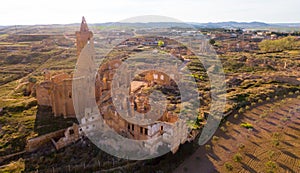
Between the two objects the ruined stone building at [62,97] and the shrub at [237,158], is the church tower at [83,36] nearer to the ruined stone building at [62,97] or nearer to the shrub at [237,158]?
the ruined stone building at [62,97]

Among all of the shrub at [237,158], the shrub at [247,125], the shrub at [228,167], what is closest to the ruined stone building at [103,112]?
the shrub at [228,167]

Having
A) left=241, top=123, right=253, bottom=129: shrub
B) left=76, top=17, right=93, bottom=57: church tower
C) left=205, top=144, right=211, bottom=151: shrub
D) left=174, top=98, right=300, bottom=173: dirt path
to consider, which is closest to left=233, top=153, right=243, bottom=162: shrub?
left=174, top=98, right=300, bottom=173: dirt path

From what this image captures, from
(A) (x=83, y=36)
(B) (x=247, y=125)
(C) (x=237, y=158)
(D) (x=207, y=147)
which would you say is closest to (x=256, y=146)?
(C) (x=237, y=158)

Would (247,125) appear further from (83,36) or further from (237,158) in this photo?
(83,36)

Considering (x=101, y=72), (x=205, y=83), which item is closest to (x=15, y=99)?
(x=101, y=72)

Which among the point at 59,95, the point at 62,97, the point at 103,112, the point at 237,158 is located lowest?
the point at 237,158

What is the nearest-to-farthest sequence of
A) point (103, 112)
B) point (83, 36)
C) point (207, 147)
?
point (207, 147), point (103, 112), point (83, 36)

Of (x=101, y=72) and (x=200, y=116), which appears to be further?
(x=101, y=72)

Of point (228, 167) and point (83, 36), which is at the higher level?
point (83, 36)

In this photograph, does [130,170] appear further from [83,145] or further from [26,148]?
[26,148]
